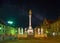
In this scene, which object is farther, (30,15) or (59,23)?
(59,23)

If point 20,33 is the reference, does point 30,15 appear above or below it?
above

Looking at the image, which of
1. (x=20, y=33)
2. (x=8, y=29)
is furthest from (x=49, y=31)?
(x=20, y=33)

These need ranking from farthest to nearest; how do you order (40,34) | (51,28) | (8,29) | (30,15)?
1. (8,29)
2. (51,28)
3. (30,15)
4. (40,34)

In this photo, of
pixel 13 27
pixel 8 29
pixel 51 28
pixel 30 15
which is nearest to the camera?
pixel 30 15

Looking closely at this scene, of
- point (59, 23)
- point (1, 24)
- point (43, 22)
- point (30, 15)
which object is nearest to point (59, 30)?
point (59, 23)

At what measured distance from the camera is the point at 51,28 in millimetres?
115562

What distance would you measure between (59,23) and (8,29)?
3422 centimetres

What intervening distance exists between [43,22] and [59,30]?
28200mm

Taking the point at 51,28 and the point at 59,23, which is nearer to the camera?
the point at 59,23

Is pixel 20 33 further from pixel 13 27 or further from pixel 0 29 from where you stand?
pixel 13 27

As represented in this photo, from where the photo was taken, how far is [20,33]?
8444cm

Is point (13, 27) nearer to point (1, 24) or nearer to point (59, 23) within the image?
point (1, 24)

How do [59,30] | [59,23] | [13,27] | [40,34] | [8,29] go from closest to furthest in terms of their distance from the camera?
1. [40,34]
2. [59,30]
3. [59,23]
4. [8,29]
5. [13,27]

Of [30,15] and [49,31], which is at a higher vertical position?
[30,15]
